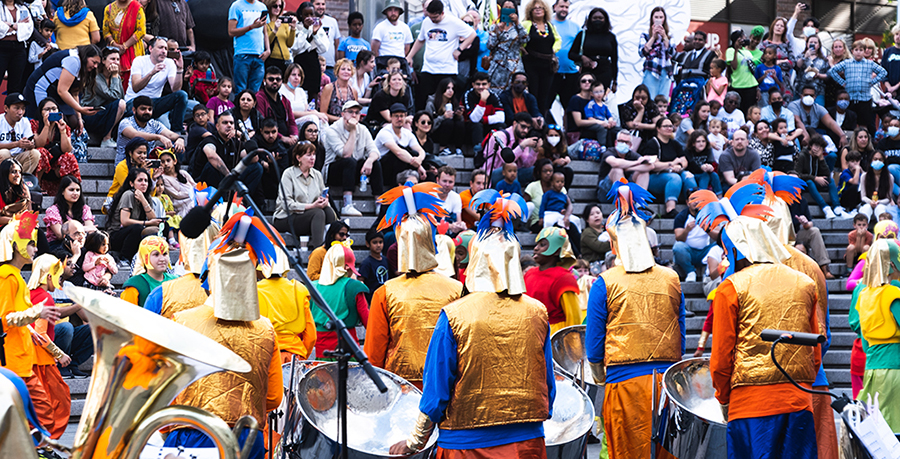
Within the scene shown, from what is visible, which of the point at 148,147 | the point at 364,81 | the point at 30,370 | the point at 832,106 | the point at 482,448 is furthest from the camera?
the point at 832,106

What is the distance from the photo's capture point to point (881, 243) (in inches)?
272

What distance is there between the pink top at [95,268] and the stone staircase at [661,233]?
71cm

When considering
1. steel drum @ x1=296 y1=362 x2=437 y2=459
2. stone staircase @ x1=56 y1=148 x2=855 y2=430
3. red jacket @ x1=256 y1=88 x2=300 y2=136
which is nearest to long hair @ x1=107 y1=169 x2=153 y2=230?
stone staircase @ x1=56 y1=148 x2=855 y2=430

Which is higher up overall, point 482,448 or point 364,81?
point 364,81

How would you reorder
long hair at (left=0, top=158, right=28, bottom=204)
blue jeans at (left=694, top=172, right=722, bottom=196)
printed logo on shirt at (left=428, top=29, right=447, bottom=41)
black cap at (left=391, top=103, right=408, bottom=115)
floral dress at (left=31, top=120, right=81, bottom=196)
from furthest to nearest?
printed logo on shirt at (left=428, top=29, right=447, bottom=41) → blue jeans at (left=694, top=172, right=722, bottom=196) → black cap at (left=391, top=103, right=408, bottom=115) → floral dress at (left=31, top=120, right=81, bottom=196) → long hair at (left=0, top=158, right=28, bottom=204)

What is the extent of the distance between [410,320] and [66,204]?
16.8 ft

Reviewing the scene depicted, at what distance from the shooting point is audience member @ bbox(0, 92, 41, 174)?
960cm

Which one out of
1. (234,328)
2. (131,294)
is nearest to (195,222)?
(234,328)

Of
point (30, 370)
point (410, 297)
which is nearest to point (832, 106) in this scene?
point (410, 297)

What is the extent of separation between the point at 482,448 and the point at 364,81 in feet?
29.6

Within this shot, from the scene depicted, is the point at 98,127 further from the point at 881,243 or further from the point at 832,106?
the point at 832,106

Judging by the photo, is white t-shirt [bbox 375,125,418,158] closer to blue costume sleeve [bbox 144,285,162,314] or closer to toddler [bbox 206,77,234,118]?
toddler [bbox 206,77,234,118]

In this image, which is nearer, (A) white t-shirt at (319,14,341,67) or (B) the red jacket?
A: (B) the red jacket

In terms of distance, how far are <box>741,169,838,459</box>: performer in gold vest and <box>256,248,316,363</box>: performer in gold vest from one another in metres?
3.03
